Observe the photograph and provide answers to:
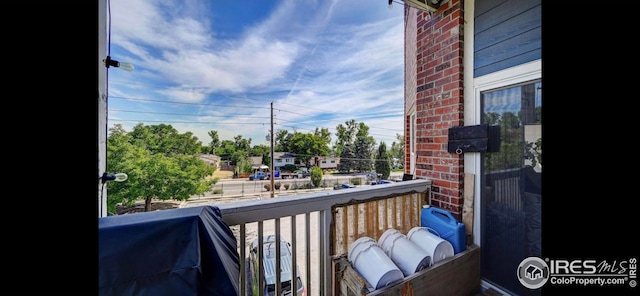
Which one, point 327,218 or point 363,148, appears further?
point 363,148

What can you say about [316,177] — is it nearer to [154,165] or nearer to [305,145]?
[305,145]

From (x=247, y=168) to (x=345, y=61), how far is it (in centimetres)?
1160

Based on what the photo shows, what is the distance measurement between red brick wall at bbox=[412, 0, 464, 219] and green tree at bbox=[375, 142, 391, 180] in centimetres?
1619

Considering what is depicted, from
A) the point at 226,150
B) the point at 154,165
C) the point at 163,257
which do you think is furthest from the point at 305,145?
the point at 163,257

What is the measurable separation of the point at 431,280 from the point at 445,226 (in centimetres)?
48

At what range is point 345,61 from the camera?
9.46 metres

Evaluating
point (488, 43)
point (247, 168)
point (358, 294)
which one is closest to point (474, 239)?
point (358, 294)

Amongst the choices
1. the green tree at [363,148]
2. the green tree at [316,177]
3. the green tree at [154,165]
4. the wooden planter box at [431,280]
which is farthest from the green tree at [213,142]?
the wooden planter box at [431,280]

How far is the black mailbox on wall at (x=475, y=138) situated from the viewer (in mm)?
1819

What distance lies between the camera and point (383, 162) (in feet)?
62.8

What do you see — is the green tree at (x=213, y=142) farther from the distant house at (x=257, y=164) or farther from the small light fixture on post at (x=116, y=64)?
the small light fixture on post at (x=116, y=64)

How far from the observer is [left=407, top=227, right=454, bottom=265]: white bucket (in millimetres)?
1613
